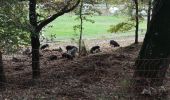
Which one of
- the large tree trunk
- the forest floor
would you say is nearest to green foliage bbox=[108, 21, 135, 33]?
the forest floor

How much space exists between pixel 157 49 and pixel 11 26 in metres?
3.27

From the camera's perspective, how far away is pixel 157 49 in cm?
918

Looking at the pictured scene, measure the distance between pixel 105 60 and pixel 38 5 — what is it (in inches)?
121

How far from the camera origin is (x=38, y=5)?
14312 mm

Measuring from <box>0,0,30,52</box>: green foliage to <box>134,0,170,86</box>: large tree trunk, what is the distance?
9.45ft

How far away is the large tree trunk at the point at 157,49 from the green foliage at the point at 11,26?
2.88 m

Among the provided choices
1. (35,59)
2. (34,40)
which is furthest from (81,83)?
(34,40)

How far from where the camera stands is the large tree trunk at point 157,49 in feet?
29.7

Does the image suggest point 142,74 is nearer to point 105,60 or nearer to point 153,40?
point 153,40

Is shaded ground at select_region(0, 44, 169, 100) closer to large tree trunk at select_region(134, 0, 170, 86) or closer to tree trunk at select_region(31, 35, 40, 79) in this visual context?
tree trunk at select_region(31, 35, 40, 79)

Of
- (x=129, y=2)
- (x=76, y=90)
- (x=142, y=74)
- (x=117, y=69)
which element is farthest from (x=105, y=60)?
(x=129, y=2)

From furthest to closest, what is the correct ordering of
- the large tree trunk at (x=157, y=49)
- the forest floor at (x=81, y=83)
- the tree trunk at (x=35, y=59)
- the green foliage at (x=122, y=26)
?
the green foliage at (x=122, y=26) → the tree trunk at (x=35, y=59) → the forest floor at (x=81, y=83) → the large tree trunk at (x=157, y=49)

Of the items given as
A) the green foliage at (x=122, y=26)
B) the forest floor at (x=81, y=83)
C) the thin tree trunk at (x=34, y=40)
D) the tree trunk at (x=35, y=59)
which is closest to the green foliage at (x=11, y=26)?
the forest floor at (x=81, y=83)

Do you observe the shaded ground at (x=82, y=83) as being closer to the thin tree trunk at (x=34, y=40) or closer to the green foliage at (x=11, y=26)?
the thin tree trunk at (x=34, y=40)
